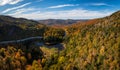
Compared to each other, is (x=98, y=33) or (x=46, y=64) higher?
(x=98, y=33)

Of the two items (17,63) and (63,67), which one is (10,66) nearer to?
(17,63)

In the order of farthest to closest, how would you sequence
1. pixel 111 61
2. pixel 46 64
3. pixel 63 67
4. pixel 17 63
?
pixel 17 63
pixel 46 64
pixel 63 67
pixel 111 61

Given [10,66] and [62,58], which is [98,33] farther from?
[10,66]

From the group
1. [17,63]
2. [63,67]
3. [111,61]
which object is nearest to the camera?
[111,61]

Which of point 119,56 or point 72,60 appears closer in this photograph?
point 119,56

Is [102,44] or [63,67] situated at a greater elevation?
[102,44]

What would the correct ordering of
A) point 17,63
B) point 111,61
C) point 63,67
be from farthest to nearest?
1. point 17,63
2. point 63,67
3. point 111,61

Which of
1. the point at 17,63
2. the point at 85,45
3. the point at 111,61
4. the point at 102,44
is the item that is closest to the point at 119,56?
the point at 111,61

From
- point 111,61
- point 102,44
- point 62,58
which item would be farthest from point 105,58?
point 62,58

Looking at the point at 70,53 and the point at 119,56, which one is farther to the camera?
the point at 70,53
